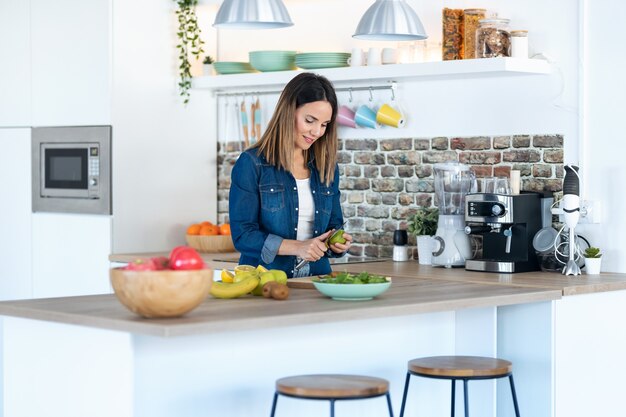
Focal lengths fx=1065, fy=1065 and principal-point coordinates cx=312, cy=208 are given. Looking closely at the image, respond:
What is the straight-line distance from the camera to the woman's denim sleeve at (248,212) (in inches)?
161

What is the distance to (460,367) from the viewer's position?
11.3 feet

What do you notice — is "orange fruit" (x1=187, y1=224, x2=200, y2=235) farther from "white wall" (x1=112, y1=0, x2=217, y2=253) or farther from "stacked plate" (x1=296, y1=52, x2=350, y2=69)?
"stacked plate" (x1=296, y1=52, x2=350, y2=69)

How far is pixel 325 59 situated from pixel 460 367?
2255mm

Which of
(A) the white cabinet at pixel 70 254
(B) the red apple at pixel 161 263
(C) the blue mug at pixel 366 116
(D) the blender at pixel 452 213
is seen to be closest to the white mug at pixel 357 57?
(C) the blue mug at pixel 366 116

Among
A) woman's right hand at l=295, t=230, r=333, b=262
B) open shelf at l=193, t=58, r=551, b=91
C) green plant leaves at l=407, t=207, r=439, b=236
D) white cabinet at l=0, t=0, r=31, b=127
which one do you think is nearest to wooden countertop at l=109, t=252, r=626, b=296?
green plant leaves at l=407, t=207, r=439, b=236

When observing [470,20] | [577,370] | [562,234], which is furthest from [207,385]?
[470,20]

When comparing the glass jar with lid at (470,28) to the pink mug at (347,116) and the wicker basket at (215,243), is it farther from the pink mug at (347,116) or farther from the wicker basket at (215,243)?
the wicker basket at (215,243)

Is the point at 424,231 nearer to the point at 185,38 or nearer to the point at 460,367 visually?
the point at 460,367

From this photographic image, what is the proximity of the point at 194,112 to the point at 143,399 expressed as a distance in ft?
10.0

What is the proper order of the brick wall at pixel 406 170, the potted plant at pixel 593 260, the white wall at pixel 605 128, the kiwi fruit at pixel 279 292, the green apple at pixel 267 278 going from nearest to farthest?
the kiwi fruit at pixel 279 292 → the green apple at pixel 267 278 → the potted plant at pixel 593 260 → the white wall at pixel 605 128 → the brick wall at pixel 406 170

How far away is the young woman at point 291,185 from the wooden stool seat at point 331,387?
847 millimetres

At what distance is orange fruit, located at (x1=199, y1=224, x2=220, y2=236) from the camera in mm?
5543

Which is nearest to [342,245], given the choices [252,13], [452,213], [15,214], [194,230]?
[252,13]

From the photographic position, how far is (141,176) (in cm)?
Result: 557
